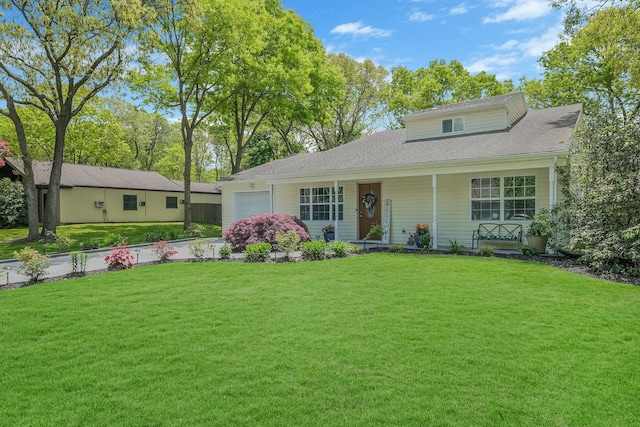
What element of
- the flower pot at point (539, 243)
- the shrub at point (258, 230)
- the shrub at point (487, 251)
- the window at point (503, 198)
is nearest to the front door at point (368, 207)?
the shrub at point (258, 230)

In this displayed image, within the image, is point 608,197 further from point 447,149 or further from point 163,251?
point 163,251

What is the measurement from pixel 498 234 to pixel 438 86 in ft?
59.9

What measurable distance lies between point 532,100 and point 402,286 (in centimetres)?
2307

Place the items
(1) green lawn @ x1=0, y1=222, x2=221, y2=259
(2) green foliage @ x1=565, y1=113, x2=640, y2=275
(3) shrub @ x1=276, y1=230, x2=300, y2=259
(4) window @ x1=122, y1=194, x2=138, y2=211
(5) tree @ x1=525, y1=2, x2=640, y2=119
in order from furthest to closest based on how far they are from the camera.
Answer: (4) window @ x1=122, y1=194, x2=138, y2=211, (1) green lawn @ x1=0, y1=222, x2=221, y2=259, (5) tree @ x1=525, y1=2, x2=640, y2=119, (3) shrub @ x1=276, y1=230, x2=300, y2=259, (2) green foliage @ x1=565, y1=113, x2=640, y2=275

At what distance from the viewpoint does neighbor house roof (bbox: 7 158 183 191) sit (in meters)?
22.0

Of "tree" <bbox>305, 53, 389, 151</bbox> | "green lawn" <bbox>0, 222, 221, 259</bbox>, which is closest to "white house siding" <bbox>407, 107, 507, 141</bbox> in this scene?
"green lawn" <bbox>0, 222, 221, 259</bbox>

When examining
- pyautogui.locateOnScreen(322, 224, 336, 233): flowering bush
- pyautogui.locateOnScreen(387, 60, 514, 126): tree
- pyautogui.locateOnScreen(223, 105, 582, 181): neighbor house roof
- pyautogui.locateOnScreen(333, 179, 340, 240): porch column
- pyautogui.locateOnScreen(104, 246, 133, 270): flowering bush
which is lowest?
pyautogui.locateOnScreen(104, 246, 133, 270): flowering bush

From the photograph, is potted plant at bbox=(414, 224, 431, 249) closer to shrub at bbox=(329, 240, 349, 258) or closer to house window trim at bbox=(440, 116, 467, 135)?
shrub at bbox=(329, 240, 349, 258)

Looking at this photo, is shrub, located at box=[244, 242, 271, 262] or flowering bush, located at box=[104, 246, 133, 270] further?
shrub, located at box=[244, 242, 271, 262]

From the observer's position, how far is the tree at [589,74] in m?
→ 11.3

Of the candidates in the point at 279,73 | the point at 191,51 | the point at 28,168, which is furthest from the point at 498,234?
the point at 28,168

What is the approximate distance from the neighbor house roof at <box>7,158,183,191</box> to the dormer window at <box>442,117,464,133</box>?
2064 centimetres

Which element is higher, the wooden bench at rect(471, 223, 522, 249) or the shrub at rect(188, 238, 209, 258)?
the wooden bench at rect(471, 223, 522, 249)

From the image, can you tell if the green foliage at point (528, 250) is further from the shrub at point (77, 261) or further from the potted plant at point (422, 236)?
the shrub at point (77, 261)
